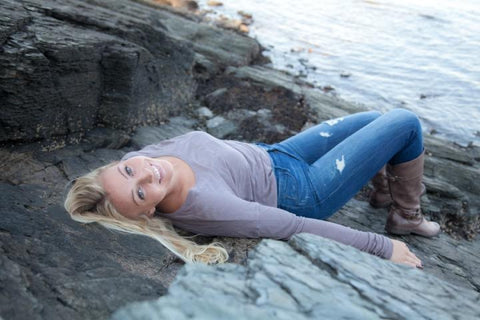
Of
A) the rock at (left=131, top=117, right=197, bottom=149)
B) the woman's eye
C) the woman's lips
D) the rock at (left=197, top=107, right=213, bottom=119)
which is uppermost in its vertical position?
the woman's lips

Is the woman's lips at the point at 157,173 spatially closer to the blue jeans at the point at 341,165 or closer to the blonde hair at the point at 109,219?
the blonde hair at the point at 109,219

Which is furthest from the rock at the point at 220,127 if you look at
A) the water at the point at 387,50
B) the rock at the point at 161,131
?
the water at the point at 387,50

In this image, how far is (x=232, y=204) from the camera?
11.1ft

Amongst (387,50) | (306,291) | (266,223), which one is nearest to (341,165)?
(266,223)

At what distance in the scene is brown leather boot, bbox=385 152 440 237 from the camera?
179 inches

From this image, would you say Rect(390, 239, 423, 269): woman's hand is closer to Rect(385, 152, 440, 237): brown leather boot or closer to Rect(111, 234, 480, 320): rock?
Rect(111, 234, 480, 320): rock

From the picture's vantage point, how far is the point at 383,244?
3436 millimetres

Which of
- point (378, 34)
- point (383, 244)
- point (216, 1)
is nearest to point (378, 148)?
point (383, 244)

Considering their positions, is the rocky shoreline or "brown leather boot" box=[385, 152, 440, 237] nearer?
the rocky shoreline

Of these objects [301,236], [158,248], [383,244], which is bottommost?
[158,248]

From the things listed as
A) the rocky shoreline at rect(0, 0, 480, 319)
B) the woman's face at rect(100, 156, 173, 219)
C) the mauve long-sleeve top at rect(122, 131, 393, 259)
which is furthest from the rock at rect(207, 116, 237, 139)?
the woman's face at rect(100, 156, 173, 219)

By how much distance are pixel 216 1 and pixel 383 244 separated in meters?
18.8

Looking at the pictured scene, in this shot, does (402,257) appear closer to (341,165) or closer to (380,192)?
(341,165)

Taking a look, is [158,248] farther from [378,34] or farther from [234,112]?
[378,34]
